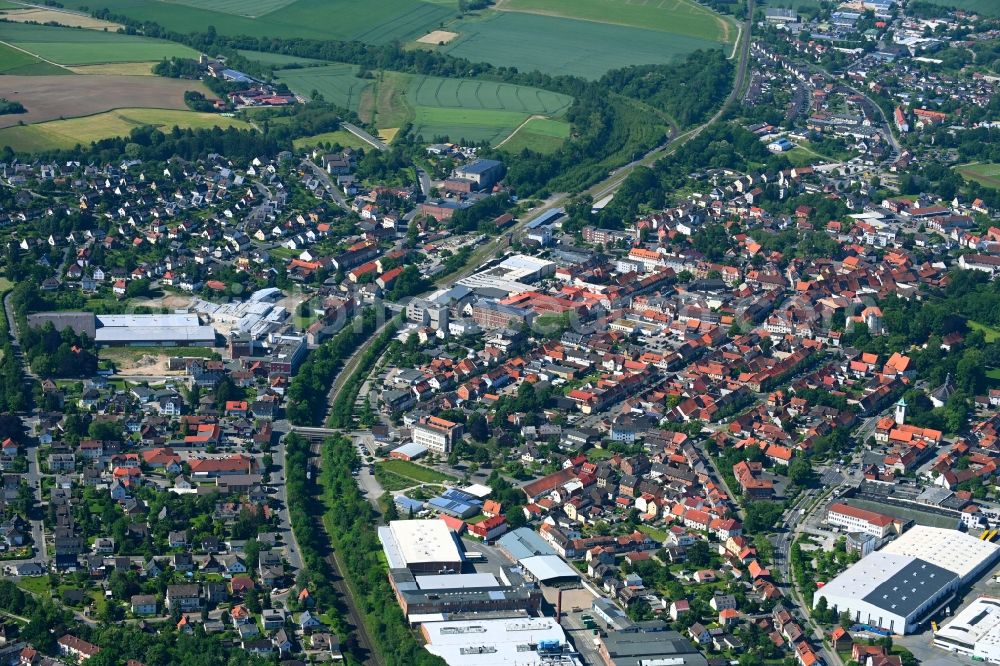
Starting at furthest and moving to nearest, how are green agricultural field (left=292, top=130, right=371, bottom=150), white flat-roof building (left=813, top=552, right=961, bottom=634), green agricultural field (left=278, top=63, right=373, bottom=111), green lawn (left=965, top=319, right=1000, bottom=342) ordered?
1. green agricultural field (left=278, top=63, right=373, bottom=111)
2. green agricultural field (left=292, top=130, right=371, bottom=150)
3. green lawn (left=965, top=319, right=1000, bottom=342)
4. white flat-roof building (left=813, top=552, right=961, bottom=634)

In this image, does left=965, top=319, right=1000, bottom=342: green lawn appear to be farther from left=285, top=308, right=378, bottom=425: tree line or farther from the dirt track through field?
the dirt track through field

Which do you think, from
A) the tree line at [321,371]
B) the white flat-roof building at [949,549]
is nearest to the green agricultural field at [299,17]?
the tree line at [321,371]

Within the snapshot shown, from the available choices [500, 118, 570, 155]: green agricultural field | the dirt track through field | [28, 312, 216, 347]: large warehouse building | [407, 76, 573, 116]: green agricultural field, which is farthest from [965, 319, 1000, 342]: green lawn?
the dirt track through field

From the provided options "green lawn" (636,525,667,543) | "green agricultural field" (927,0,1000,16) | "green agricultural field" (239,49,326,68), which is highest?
"green agricultural field" (927,0,1000,16)

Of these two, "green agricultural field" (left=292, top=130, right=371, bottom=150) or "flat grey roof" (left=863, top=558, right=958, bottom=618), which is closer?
"flat grey roof" (left=863, top=558, right=958, bottom=618)

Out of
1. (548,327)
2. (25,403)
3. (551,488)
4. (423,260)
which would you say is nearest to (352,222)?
(423,260)

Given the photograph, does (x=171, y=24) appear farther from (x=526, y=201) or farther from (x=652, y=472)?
(x=652, y=472)

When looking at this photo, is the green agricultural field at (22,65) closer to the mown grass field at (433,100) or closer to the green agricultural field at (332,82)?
the green agricultural field at (332,82)
